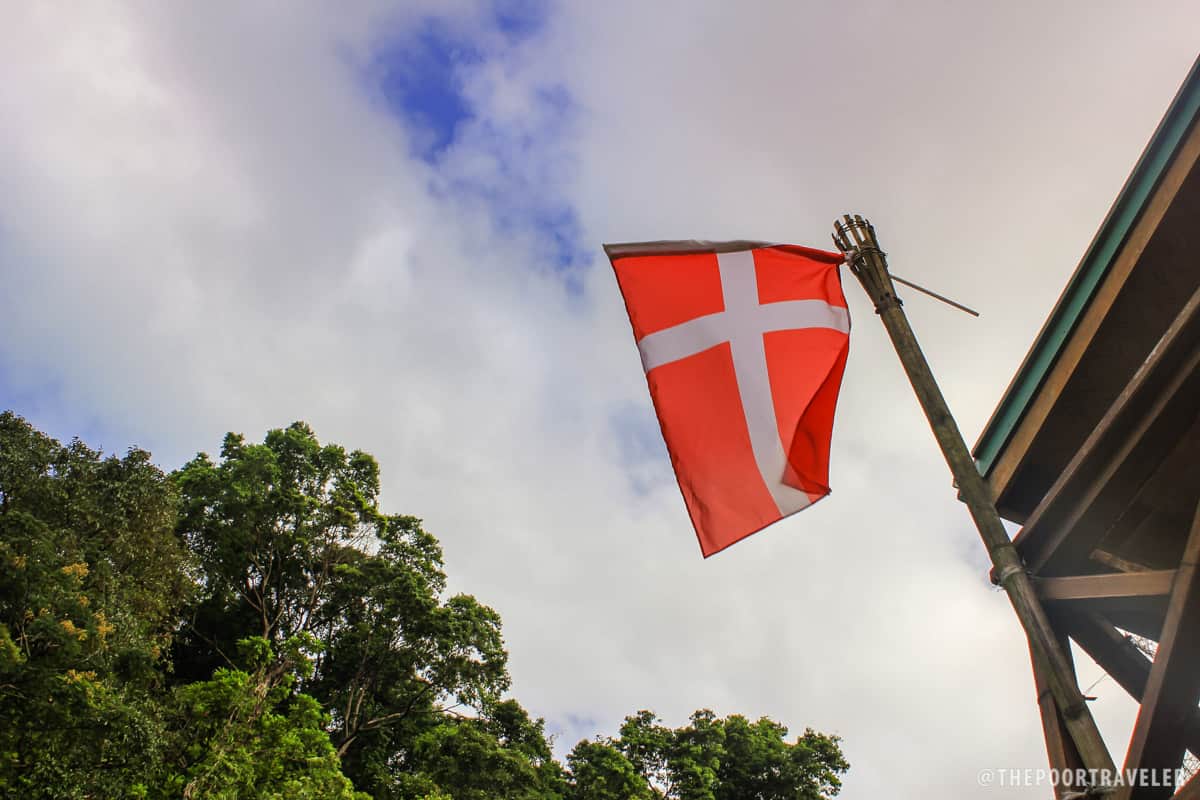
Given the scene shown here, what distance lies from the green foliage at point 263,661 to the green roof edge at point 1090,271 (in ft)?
48.6

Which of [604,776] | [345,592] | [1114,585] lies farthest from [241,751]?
[1114,585]

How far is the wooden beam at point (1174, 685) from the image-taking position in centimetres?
272

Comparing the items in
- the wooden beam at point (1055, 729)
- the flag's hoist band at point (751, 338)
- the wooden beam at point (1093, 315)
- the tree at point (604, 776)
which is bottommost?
the wooden beam at point (1055, 729)

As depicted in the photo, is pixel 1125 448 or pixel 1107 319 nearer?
pixel 1125 448

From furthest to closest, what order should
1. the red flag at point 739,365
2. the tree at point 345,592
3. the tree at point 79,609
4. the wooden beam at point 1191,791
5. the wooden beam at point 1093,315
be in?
the tree at point 345,592, the tree at point 79,609, the red flag at point 739,365, the wooden beam at point 1093,315, the wooden beam at point 1191,791

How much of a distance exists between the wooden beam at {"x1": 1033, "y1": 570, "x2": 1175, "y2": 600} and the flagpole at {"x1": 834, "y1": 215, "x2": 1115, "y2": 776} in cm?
12

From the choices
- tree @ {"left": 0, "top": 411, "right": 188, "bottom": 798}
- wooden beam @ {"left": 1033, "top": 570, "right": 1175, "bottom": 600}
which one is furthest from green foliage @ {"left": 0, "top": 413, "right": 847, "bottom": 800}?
wooden beam @ {"left": 1033, "top": 570, "right": 1175, "bottom": 600}

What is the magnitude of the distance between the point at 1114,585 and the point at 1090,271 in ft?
5.19

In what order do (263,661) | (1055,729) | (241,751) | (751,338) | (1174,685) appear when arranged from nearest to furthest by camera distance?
(1174,685), (1055,729), (751,338), (241,751), (263,661)

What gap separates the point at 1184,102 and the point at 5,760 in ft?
57.5

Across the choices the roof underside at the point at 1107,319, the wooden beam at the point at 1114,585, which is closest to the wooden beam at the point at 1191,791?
the wooden beam at the point at 1114,585

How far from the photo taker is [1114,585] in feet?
10.1

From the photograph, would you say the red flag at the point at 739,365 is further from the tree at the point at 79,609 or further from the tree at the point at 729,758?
the tree at the point at 729,758

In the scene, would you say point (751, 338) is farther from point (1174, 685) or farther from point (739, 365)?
point (1174, 685)
